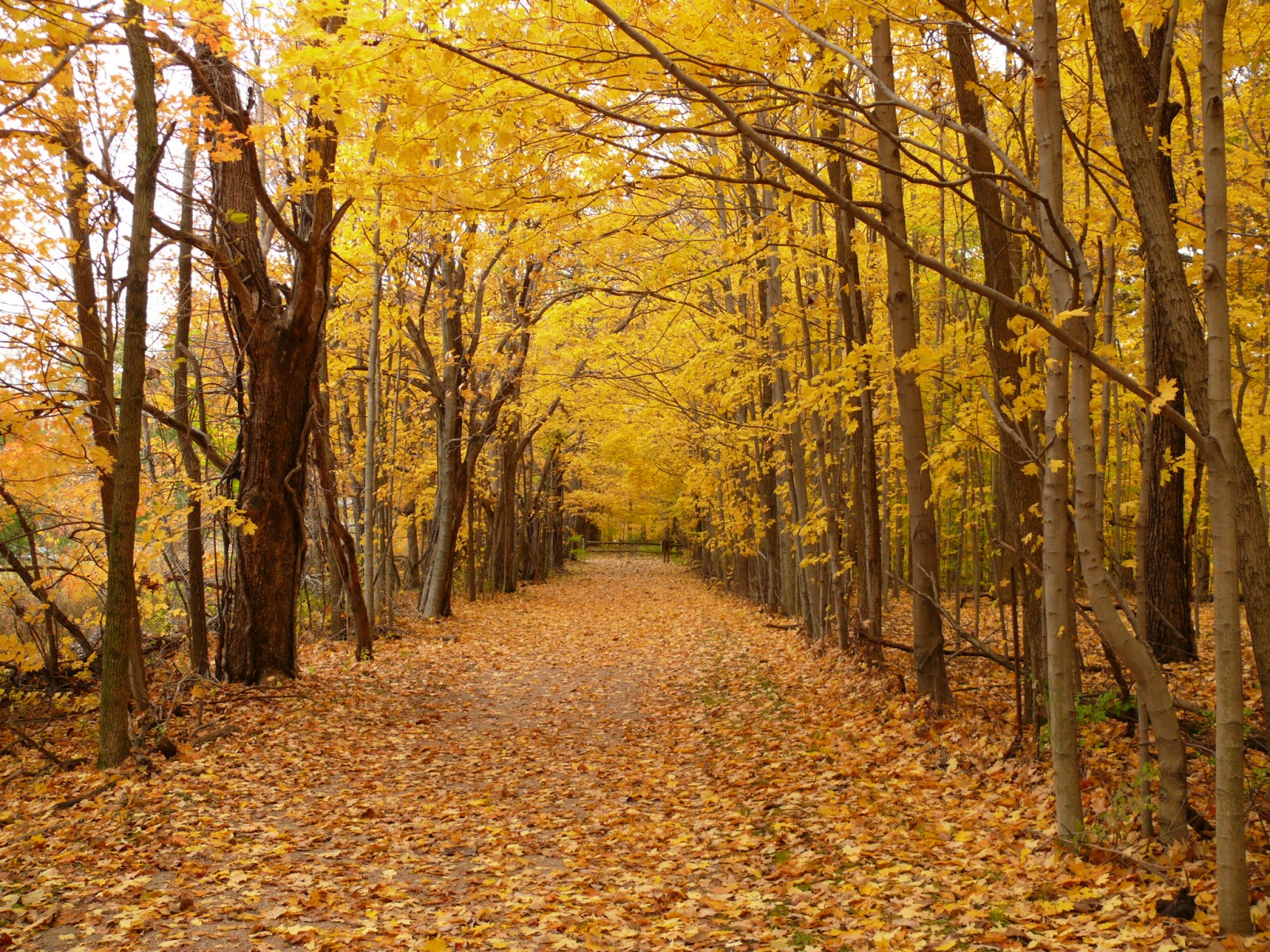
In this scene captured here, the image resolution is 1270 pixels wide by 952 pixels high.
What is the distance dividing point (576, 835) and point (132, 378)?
4493 mm

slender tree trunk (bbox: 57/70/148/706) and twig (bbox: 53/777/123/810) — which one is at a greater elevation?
slender tree trunk (bbox: 57/70/148/706)

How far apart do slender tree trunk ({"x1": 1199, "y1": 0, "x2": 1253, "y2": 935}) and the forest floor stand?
41 cm

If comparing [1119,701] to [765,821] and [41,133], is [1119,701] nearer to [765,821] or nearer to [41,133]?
[765,821]

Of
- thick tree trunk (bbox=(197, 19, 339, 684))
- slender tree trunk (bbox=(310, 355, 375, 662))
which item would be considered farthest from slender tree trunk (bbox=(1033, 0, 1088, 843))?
slender tree trunk (bbox=(310, 355, 375, 662))

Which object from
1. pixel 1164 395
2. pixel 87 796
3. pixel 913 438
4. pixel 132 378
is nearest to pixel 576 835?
pixel 87 796

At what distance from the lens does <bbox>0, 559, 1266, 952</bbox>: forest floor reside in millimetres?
3928

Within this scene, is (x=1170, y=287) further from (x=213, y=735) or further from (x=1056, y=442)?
(x=213, y=735)

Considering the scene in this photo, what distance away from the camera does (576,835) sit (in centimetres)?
551

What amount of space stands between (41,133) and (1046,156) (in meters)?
7.07

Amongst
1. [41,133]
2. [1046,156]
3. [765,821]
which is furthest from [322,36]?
[765,821]

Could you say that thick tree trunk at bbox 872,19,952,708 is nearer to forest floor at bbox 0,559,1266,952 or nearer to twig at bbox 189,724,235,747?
forest floor at bbox 0,559,1266,952

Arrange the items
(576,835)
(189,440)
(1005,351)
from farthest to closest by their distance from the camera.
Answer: (189,440), (1005,351), (576,835)

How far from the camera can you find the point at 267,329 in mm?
9539

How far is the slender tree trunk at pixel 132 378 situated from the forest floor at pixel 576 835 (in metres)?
1.16
